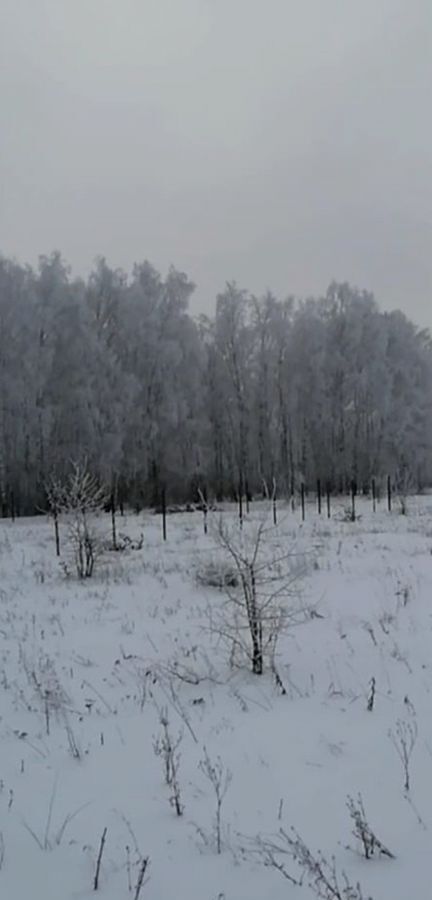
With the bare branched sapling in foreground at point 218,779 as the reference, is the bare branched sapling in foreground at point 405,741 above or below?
above

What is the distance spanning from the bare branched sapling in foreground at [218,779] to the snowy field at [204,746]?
0.10 feet

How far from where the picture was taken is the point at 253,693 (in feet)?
19.3

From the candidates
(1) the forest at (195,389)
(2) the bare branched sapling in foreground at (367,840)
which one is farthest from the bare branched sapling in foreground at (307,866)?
(1) the forest at (195,389)

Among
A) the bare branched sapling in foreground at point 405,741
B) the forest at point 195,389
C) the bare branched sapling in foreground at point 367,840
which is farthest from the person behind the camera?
the forest at point 195,389

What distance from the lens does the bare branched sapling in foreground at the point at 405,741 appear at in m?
4.10

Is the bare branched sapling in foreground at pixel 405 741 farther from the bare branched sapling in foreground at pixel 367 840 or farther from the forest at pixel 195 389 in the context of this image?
the forest at pixel 195 389

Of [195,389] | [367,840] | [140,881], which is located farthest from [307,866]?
[195,389]

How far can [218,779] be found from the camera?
165 inches

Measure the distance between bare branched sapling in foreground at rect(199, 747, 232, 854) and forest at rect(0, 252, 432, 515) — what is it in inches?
1033

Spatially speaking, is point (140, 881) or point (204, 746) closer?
point (140, 881)

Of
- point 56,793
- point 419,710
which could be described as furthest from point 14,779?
point 419,710

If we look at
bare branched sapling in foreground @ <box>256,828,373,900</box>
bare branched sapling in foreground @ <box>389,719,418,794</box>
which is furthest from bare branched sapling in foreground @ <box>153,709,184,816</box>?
bare branched sapling in foreground @ <box>389,719,418,794</box>

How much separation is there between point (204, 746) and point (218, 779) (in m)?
0.55

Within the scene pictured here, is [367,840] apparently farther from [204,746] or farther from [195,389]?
[195,389]
